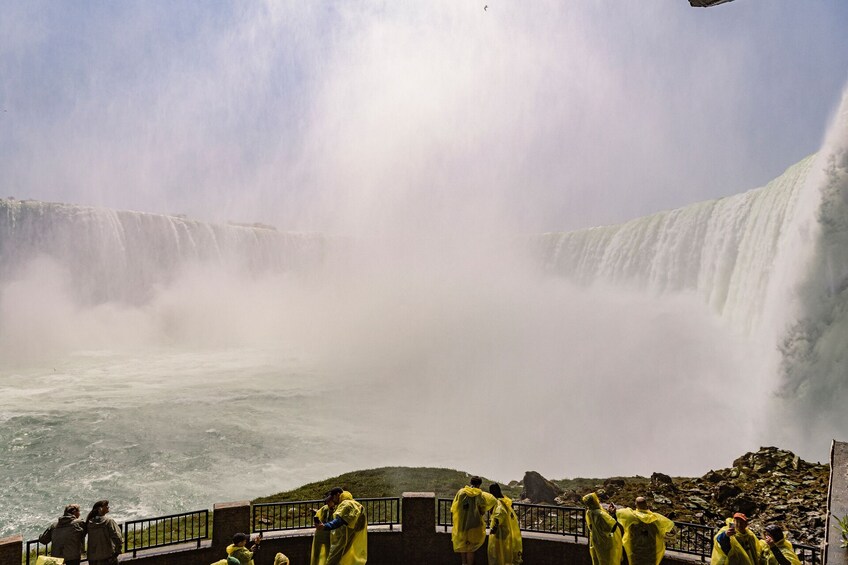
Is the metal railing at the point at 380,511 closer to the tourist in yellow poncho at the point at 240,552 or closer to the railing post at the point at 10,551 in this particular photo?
the tourist in yellow poncho at the point at 240,552

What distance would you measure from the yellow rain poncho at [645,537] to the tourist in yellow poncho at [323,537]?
148 inches

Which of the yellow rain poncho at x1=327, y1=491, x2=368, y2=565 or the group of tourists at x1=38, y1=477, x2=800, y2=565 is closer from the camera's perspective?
the group of tourists at x1=38, y1=477, x2=800, y2=565

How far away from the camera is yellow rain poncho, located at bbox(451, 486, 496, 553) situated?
344 inches

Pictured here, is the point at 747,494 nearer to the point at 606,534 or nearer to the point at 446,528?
the point at 446,528

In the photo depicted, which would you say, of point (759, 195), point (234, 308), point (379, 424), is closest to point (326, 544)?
point (379, 424)

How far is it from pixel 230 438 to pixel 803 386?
27.1 metres

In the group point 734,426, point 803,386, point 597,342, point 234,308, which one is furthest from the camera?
point 234,308

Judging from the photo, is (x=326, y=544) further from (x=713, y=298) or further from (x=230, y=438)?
(x=713, y=298)

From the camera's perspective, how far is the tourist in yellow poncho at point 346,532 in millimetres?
7930

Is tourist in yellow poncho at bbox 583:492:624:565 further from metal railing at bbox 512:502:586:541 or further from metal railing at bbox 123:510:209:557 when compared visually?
metal railing at bbox 123:510:209:557

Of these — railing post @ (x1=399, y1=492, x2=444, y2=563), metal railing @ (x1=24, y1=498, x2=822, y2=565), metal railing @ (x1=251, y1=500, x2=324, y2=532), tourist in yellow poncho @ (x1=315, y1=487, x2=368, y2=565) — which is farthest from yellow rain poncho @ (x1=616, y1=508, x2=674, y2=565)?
metal railing @ (x1=251, y1=500, x2=324, y2=532)

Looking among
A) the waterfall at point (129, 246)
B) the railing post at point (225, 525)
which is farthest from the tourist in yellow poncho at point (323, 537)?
the waterfall at point (129, 246)

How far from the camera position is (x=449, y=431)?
116 feet

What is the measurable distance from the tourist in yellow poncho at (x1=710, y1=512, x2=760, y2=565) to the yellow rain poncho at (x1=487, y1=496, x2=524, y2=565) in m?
2.75
